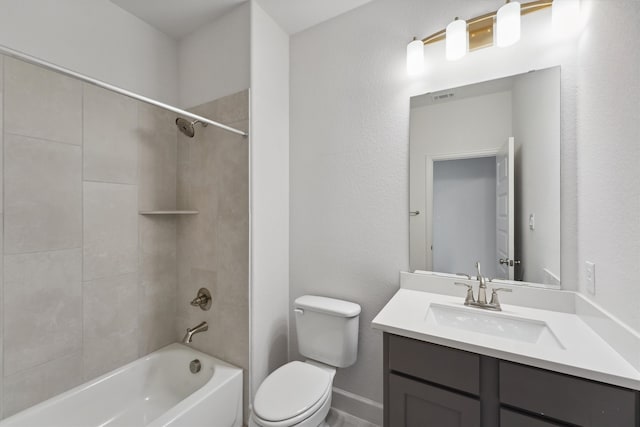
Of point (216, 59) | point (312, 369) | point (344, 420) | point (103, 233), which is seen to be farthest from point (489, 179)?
point (103, 233)

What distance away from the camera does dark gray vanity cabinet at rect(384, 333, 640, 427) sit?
0.78 metres

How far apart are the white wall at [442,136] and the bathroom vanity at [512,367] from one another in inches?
13.0

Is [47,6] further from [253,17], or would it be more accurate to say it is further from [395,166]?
[395,166]

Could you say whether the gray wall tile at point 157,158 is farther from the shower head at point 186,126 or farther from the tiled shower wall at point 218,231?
the shower head at point 186,126

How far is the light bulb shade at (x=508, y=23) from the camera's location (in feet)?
3.92

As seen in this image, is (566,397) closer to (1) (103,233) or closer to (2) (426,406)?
(2) (426,406)

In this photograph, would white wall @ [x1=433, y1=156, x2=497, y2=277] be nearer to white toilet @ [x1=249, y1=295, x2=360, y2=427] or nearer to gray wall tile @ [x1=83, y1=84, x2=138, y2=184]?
white toilet @ [x1=249, y1=295, x2=360, y2=427]

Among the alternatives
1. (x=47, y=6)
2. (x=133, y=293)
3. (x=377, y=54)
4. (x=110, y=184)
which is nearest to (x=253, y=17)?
(x=377, y=54)

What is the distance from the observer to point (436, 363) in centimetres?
100

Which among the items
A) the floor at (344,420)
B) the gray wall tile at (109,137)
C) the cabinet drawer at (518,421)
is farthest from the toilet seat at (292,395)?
the gray wall tile at (109,137)

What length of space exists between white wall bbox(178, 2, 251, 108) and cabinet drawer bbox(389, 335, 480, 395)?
65.3 inches

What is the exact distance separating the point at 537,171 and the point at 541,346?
0.79m

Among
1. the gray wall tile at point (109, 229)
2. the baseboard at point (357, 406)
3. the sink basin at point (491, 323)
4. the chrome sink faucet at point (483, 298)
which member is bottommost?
the baseboard at point (357, 406)

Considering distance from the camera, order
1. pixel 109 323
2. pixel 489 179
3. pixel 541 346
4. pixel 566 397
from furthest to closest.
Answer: pixel 109 323
pixel 489 179
pixel 541 346
pixel 566 397
